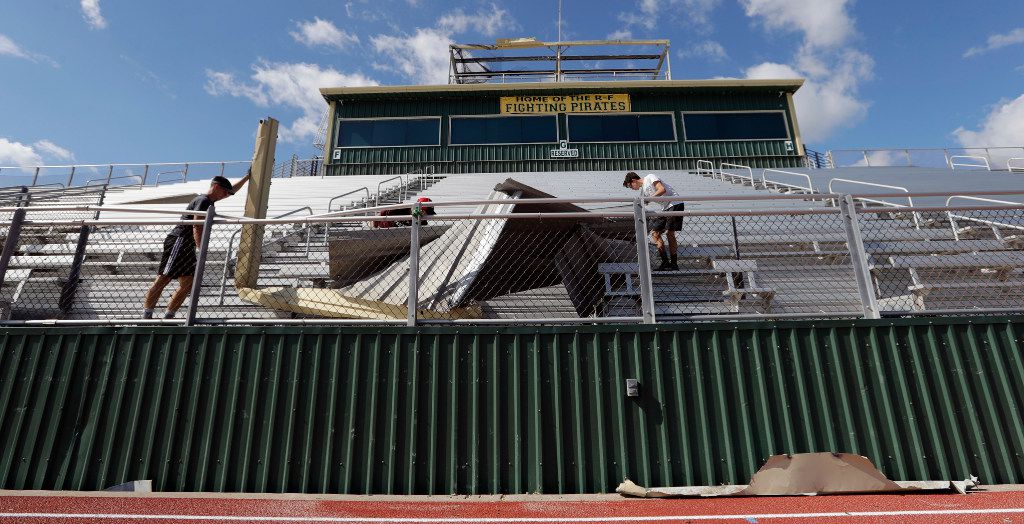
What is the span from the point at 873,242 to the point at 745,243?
184cm

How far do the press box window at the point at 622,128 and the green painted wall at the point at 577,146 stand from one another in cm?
22

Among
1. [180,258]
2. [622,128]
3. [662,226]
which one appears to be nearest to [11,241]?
[180,258]

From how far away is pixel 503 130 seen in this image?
1778 centimetres

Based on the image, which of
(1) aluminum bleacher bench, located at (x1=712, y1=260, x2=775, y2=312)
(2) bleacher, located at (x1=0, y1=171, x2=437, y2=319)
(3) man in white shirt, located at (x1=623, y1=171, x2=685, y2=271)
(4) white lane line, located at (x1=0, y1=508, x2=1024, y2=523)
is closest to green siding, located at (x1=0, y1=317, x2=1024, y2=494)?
(4) white lane line, located at (x1=0, y1=508, x2=1024, y2=523)

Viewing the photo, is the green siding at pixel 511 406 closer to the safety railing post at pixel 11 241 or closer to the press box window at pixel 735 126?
the safety railing post at pixel 11 241

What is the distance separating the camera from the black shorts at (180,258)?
4996 mm

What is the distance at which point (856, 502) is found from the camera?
11.4 feet

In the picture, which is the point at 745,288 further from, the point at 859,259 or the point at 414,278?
the point at 414,278

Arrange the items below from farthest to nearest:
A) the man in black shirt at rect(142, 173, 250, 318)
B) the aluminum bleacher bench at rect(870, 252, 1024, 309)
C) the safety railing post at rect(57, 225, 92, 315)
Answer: the aluminum bleacher bench at rect(870, 252, 1024, 309), the safety railing post at rect(57, 225, 92, 315), the man in black shirt at rect(142, 173, 250, 318)

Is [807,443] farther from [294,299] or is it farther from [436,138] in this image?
[436,138]

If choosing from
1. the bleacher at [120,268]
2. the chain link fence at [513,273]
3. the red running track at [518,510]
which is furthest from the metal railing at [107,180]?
the red running track at [518,510]

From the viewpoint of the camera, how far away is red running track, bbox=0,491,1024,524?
3279 millimetres

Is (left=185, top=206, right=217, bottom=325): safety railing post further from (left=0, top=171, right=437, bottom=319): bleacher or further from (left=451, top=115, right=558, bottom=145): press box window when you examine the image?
(left=451, top=115, right=558, bottom=145): press box window

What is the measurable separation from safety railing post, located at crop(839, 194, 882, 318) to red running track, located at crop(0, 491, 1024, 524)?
144 cm
